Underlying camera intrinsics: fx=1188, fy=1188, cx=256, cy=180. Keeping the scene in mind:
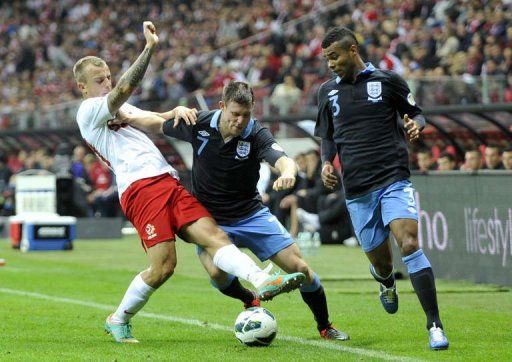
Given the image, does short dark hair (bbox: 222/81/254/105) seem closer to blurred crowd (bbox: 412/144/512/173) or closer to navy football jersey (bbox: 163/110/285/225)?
navy football jersey (bbox: 163/110/285/225)

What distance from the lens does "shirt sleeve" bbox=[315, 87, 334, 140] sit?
883 centimetres

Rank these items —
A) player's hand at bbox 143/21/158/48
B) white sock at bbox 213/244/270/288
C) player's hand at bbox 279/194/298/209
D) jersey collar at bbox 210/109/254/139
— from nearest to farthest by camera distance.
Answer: white sock at bbox 213/244/270/288, player's hand at bbox 143/21/158/48, jersey collar at bbox 210/109/254/139, player's hand at bbox 279/194/298/209

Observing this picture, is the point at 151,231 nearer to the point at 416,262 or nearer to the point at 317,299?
the point at 317,299

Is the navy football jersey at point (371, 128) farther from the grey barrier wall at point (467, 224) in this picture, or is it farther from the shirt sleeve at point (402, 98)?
the grey barrier wall at point (467, 224)

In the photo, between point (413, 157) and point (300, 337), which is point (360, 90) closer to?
point (300, 337)

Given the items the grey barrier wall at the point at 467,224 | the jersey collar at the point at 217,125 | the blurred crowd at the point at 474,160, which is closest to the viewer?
the jersey collar at the point at 217,125

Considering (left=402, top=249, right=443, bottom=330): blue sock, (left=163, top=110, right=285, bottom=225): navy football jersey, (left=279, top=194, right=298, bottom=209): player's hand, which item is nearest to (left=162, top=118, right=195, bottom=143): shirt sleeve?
(left=163, top=110, right=285, bottom=225): navy football jersey

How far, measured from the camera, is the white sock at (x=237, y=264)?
7.81 metres

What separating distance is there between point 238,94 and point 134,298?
5.28 feet

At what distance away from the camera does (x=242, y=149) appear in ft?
27.5

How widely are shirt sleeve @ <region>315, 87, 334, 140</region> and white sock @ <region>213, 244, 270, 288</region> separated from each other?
1310mm

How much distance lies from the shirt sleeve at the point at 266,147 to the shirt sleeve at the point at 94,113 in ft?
3.37

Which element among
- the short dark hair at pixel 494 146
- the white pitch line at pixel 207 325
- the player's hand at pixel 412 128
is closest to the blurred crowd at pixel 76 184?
the short dark hair at pixel 494 146

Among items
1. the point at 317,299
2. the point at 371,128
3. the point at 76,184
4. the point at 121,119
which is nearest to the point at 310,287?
the point at 317,299
